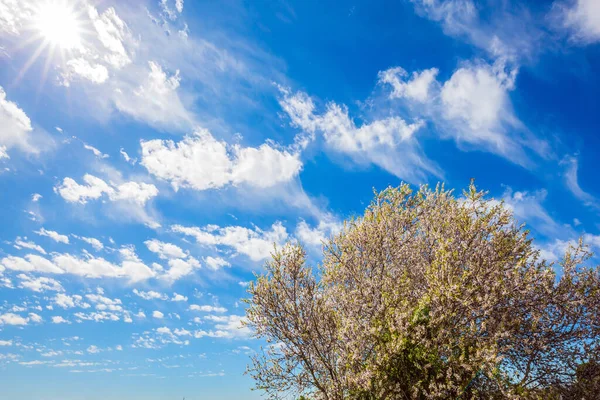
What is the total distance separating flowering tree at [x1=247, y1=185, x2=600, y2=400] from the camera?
17147 mm

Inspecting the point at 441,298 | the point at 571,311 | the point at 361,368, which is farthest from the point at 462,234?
the point at 361,368

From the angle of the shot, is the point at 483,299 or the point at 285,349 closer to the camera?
the point at 483,299

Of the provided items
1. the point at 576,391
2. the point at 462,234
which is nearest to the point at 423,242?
the point at 462,234

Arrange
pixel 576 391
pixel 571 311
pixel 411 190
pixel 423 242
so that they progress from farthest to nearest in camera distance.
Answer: pixel 411 190, pixel 423 242, pixel 571 311, pixel 576 391

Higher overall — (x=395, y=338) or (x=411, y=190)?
(x=411, y=190)

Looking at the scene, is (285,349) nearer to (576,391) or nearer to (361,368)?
(361,368)

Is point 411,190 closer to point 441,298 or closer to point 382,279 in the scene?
point 382,279

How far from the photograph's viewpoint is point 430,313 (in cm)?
1702

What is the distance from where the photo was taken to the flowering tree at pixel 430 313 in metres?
17.1

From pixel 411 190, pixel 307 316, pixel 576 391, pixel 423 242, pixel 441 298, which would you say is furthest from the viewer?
pixel 411 190

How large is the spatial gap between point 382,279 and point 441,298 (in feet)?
14.2

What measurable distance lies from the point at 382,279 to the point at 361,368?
4.99 meters

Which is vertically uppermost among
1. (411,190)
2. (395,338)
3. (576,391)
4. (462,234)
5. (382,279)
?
(411,190)

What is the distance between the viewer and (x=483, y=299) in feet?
57.7
